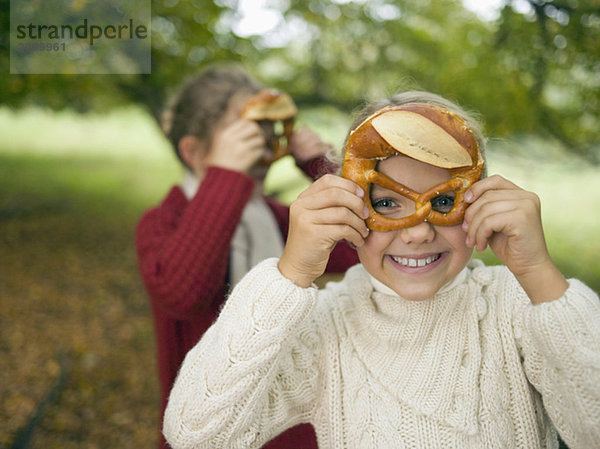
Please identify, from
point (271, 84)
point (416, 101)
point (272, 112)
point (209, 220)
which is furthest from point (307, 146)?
point (271, 84)

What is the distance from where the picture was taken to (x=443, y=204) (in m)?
1.42

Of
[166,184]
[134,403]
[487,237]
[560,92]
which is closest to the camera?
[487,237]

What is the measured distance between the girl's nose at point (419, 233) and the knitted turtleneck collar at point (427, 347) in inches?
8.2

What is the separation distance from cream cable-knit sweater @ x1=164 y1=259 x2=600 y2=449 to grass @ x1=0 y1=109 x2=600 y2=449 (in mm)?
2438

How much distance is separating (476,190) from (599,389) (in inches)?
21.5

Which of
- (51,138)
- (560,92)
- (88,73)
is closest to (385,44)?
(560,92)

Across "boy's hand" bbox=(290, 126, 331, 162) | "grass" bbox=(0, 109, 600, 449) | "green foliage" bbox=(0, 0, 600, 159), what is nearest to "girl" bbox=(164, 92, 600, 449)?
"boy's hand" bbox=(290, 126, 331, 162)

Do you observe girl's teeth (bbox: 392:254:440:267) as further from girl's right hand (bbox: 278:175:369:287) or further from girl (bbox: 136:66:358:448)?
girl (bbox: 136:66:358:448)

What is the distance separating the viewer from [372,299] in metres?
1.54

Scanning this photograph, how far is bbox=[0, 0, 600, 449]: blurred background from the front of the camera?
344 cm

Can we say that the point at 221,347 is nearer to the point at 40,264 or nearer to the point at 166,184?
the point at 40,264

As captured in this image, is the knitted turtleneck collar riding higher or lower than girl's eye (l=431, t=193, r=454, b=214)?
lower

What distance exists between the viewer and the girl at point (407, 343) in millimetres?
1228

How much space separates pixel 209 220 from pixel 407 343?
3.22 ft
